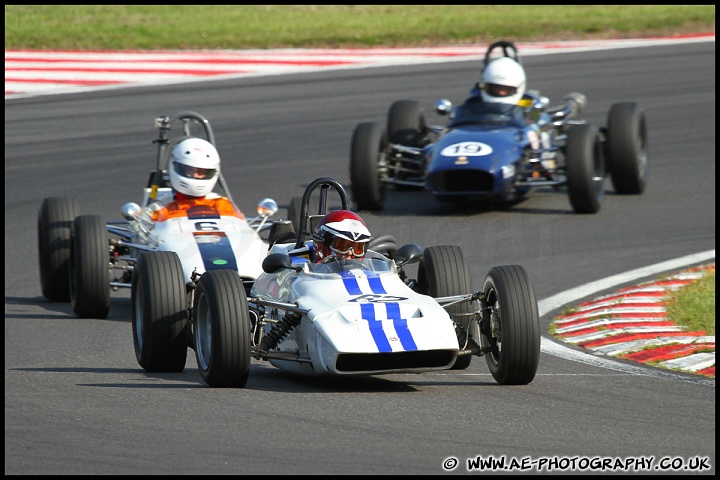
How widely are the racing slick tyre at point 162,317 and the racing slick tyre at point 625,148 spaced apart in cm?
818

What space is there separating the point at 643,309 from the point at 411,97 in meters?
11.1

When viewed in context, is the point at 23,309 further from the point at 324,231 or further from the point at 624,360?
the point at 624,360

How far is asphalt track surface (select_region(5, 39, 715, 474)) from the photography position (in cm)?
647

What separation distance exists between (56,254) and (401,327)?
544 cm

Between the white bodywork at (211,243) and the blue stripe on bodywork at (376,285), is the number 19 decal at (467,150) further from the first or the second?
the blue stripe on bodywork at (376,285)

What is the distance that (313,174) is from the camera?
57.4 feet

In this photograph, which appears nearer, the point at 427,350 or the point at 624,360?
the point at 427,350

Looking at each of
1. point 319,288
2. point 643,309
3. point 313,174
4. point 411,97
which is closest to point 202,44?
point 411,97

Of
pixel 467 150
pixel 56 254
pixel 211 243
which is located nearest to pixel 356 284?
pixel 211 243

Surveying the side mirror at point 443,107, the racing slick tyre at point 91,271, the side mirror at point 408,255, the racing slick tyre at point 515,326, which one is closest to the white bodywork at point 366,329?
the racing slick tyre at point 515,326

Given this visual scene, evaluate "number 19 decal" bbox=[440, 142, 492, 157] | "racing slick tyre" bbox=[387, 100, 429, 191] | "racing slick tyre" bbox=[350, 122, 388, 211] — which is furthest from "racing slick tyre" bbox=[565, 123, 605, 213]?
"racing slick tyre" bbox=[350, 122, 388, 211]

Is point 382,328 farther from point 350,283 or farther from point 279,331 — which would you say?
point 279,331

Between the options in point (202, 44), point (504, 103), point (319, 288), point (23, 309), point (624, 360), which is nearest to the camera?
point (319, 288)

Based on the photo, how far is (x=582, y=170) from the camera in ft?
48.6
